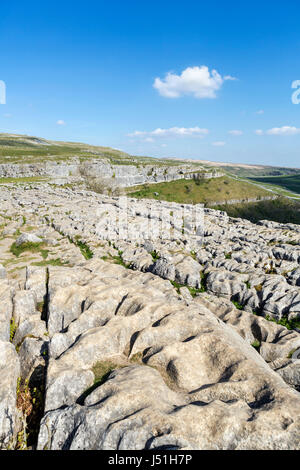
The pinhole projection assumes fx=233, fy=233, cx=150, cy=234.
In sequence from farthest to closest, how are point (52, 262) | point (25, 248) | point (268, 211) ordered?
point (268, 211), point (25, 248), point (52, 262)

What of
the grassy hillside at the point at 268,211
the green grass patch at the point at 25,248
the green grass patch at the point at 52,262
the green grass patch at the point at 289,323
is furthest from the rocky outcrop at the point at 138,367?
the grassy hillside at the point at 268,211

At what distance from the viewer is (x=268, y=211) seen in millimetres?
190125

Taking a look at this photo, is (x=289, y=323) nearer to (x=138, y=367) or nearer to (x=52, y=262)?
(x=138, y=367)

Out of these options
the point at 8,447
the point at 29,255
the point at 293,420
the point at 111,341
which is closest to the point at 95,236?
the point at 29,255

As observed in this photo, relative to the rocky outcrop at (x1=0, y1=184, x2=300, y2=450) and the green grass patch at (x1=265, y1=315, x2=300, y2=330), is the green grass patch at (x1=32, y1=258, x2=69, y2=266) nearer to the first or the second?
the rocky outcrop at (x1=0, y1=184, x2=300, y2=450)

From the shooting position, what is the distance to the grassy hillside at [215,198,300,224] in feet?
593

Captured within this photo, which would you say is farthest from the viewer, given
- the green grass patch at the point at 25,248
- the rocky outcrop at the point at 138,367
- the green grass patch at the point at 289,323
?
the green grass patch at the point at 25,248

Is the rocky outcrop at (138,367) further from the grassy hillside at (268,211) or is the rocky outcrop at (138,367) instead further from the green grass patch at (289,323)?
the grassy hillside at (268,211)

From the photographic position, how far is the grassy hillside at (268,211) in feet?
593

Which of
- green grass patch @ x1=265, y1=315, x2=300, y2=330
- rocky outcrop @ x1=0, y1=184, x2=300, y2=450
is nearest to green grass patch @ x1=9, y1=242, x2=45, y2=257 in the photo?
rocky outcrop @ x1=0, y1=184, x2=300, y2=450

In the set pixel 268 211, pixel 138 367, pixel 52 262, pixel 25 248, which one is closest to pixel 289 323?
pixel 138 367

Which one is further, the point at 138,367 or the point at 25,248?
the point at 25,248

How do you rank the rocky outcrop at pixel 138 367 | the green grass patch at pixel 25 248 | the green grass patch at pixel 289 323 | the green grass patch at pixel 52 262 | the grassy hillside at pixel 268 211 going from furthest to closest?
1. the grassy hillside at pixel 268 211
2. the green grass patch at pixel 25 248
3. the green grass patch at pixel 52 262
4. the green grass patch at pixel 289 323
5. the rocky outcrop at pixel 138 367
